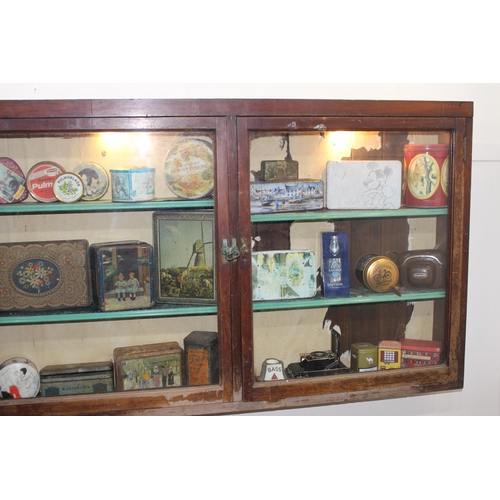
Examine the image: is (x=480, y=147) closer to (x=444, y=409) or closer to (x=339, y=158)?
(x=339, y=158)

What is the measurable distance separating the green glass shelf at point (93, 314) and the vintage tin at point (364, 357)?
525 mm

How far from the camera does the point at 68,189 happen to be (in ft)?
5.75

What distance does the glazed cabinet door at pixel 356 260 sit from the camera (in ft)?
5.78

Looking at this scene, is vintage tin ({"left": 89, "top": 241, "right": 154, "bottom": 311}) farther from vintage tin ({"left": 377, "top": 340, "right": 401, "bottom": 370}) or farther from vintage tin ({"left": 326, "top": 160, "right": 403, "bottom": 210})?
vintage tin ({"left": 377, "top": 340, "right": 401, "bottom": 370})

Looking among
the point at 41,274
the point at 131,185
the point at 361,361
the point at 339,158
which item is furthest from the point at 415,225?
the point at 41,274

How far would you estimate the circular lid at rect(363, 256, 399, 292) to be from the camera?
1896 mm

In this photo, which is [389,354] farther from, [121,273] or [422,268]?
[121,273]

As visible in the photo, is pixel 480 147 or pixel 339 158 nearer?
pixel 339 158

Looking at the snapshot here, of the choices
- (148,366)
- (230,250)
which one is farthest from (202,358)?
(230,250)

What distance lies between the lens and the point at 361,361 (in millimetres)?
1886

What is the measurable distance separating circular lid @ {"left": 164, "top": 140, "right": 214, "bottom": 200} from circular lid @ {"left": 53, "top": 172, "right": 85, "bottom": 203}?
281 millimetres

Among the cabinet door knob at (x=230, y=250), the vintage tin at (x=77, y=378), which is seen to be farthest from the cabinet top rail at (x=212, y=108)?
the vintage tin at (x=77, y=378)

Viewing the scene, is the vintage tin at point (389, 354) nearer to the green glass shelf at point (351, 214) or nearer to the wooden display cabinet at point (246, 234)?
the wooden display cabinet at point (246, 234)
